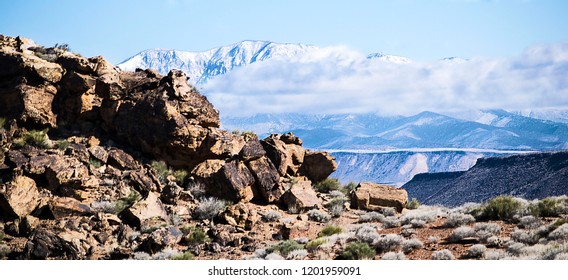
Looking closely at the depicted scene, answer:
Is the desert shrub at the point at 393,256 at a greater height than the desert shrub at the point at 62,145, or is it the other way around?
the desert shrub at the point at 62,145

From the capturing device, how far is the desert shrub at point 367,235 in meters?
23.1

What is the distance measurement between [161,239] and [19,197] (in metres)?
7.16

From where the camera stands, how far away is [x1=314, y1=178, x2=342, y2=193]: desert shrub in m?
36.8

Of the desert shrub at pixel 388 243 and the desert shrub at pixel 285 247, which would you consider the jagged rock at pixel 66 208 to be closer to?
the desert shrub at pixel 285 247

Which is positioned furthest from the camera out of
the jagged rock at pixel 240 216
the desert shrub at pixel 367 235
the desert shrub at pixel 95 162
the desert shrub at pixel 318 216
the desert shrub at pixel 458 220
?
the desert shrub at pixel 95 162

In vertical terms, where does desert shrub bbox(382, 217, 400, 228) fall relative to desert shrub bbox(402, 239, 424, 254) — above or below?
above

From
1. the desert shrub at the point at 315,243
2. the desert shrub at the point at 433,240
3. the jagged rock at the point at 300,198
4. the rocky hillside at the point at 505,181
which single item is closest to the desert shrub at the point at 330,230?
the desert shrub at the point at 315,243

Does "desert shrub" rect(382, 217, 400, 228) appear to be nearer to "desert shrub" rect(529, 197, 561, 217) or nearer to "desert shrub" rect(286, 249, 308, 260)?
"desert shrub" rect(529, 197, 561, 217)

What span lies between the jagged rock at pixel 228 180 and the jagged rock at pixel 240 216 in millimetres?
2335

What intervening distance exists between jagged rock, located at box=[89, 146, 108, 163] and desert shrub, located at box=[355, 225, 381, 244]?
13930mm

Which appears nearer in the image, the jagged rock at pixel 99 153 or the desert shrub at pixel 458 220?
the desert shrub at pixel 458 220

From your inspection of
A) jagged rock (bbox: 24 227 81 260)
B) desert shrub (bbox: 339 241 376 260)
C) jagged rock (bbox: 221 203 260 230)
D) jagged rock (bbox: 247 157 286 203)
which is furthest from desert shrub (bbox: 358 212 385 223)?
jagged rock (bbox: 24 227 81 260)

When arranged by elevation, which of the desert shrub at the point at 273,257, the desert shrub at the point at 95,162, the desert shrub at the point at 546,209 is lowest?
the desert shrub at the point at 273,257
